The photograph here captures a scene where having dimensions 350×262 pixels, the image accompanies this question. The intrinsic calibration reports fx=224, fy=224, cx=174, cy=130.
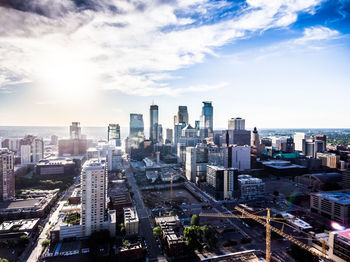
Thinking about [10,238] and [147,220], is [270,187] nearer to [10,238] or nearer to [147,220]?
[147,220]

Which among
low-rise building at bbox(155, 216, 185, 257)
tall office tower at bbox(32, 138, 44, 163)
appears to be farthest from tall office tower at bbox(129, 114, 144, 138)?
low-rise building at bbox(155, 216, 185, 257)

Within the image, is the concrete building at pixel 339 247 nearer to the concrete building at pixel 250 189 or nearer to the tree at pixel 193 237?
the tree at pixel 193 237

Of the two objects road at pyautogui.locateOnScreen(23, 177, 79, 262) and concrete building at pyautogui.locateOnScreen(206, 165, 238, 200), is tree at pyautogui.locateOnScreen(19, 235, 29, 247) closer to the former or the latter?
road at pyautogui.locateOnScreen(23, 177, 79, 262)

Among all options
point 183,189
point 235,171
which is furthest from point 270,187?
point 183,189

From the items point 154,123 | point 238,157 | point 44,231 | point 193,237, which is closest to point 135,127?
point 154,123

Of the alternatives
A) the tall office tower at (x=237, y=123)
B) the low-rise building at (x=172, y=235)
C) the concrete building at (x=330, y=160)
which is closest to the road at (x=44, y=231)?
the low-rise building at (x=172, y=235)

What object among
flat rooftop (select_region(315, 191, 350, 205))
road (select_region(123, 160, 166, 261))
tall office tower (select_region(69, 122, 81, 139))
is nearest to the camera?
road (select_region(123, 160, 166, 261))

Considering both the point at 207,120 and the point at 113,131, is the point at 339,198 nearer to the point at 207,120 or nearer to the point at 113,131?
the point at 207,120
